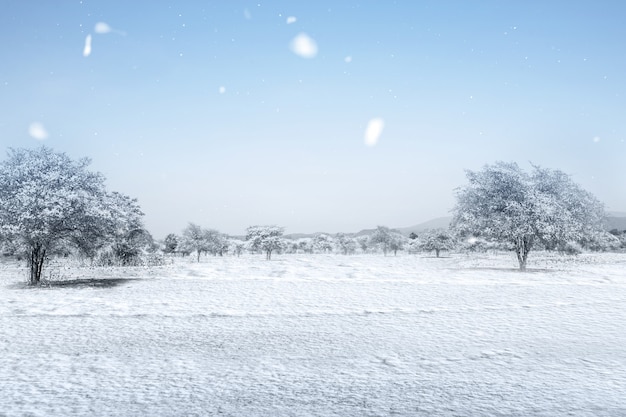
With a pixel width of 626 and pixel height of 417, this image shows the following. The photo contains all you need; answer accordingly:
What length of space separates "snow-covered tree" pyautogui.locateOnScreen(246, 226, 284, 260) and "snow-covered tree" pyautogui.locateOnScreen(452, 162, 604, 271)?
47441 millimetres

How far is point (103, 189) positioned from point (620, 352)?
24.5 meters

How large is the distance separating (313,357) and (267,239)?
7092cm

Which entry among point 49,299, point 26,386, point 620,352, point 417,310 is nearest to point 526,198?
point 417,310

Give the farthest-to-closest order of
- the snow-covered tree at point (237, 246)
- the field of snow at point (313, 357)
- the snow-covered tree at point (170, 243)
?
the snow-covered tree at point (237, 246) < the snow-covered tree at point (170, 243) < the field of snow at point (313, 357)

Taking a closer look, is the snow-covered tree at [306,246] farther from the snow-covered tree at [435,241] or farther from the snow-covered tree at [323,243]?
the snow-covered tree at [435,241]

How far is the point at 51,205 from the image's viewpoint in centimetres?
2212

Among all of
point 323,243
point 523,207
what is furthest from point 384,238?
point 523,207

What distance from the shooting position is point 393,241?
10919 cm

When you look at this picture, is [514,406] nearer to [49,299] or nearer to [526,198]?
[49,299]

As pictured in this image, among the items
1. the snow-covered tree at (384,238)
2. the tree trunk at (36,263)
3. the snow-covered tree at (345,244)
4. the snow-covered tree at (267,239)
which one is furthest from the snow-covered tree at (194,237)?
the tree trunk at (36,263)

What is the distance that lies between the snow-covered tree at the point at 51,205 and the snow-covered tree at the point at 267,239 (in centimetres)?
5386

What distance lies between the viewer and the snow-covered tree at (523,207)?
3275 centimetres

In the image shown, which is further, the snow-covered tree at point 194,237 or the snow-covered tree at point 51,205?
the snow-covered tree at point 194,237

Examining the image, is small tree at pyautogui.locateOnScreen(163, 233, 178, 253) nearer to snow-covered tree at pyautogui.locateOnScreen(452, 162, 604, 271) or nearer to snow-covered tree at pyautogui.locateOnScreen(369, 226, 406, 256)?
snow-covered tree at pyautogui.locateOnScreen(369, 226, 406, 256)
